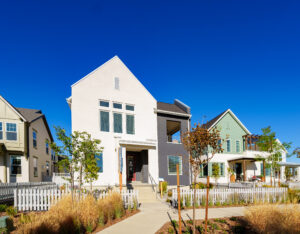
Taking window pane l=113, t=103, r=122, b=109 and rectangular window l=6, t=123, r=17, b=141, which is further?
rectangular window l=6, t=123, r=17, b=141

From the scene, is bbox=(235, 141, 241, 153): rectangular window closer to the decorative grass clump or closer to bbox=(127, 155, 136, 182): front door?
bbox=(127, 155, 136, 182): front door

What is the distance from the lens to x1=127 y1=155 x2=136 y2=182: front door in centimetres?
1845

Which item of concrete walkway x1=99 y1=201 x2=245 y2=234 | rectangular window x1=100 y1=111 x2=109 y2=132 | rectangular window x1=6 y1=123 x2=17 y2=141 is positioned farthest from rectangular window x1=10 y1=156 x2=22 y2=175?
concrete walkway x1=99 y1=201 x2=245 y2=234

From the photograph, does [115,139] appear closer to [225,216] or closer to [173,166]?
[173,166]

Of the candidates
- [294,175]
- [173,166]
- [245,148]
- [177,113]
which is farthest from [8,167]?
[294,175]

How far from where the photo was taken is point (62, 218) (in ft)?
21.2

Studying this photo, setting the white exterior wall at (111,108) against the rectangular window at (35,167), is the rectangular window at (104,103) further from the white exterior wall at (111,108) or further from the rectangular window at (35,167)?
the rectangular window at (35,167)

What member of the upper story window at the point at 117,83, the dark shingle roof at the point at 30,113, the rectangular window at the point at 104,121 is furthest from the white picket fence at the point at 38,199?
the dark shingle roof at the point at 30,113

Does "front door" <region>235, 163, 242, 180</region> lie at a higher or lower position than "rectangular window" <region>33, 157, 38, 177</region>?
lower

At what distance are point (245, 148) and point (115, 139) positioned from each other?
18959 millimetres

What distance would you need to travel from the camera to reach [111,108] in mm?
→ 16953

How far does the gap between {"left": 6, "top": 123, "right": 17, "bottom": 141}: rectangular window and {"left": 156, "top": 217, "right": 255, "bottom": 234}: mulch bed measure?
55.4 ft

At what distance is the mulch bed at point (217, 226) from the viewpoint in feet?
22.4

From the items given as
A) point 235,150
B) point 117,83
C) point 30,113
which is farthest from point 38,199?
point 235,150
